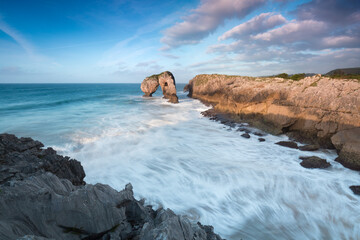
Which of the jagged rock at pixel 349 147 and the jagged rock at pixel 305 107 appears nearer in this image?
the jagged rock at pixel 349 147

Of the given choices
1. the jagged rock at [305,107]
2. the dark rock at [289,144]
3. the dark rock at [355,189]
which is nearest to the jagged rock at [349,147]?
the jagged rock at [305,107]

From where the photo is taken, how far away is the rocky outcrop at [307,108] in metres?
12.6

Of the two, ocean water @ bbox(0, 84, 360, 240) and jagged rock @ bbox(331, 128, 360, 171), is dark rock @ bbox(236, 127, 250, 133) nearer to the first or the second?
ocean water @ bbox(0, 84, 360, 240)

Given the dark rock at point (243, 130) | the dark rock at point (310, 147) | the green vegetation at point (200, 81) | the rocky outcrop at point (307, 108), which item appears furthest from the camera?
the green vegetation at point (200, 81)

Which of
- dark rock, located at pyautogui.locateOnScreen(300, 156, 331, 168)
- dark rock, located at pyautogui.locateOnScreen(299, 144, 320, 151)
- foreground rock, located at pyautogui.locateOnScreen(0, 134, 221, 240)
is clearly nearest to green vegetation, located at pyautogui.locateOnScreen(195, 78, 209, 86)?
dark rock, located at pyautogui.locateOnScreen(299, 144, 320, 151)

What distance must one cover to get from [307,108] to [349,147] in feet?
16.5

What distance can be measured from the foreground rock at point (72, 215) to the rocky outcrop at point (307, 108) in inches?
486

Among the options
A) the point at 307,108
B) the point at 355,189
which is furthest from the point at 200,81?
the point at 355,189

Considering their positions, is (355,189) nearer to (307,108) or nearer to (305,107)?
(307,108)

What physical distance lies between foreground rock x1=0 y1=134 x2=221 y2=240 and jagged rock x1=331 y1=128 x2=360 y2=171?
1042 centimetres

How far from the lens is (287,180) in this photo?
29.2 feet

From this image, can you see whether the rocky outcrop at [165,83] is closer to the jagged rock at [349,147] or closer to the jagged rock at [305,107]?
the jagged rock at [305,107]

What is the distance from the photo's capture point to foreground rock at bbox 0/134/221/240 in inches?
123

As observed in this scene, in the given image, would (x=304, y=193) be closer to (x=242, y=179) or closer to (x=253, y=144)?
(x=242, y=179)
